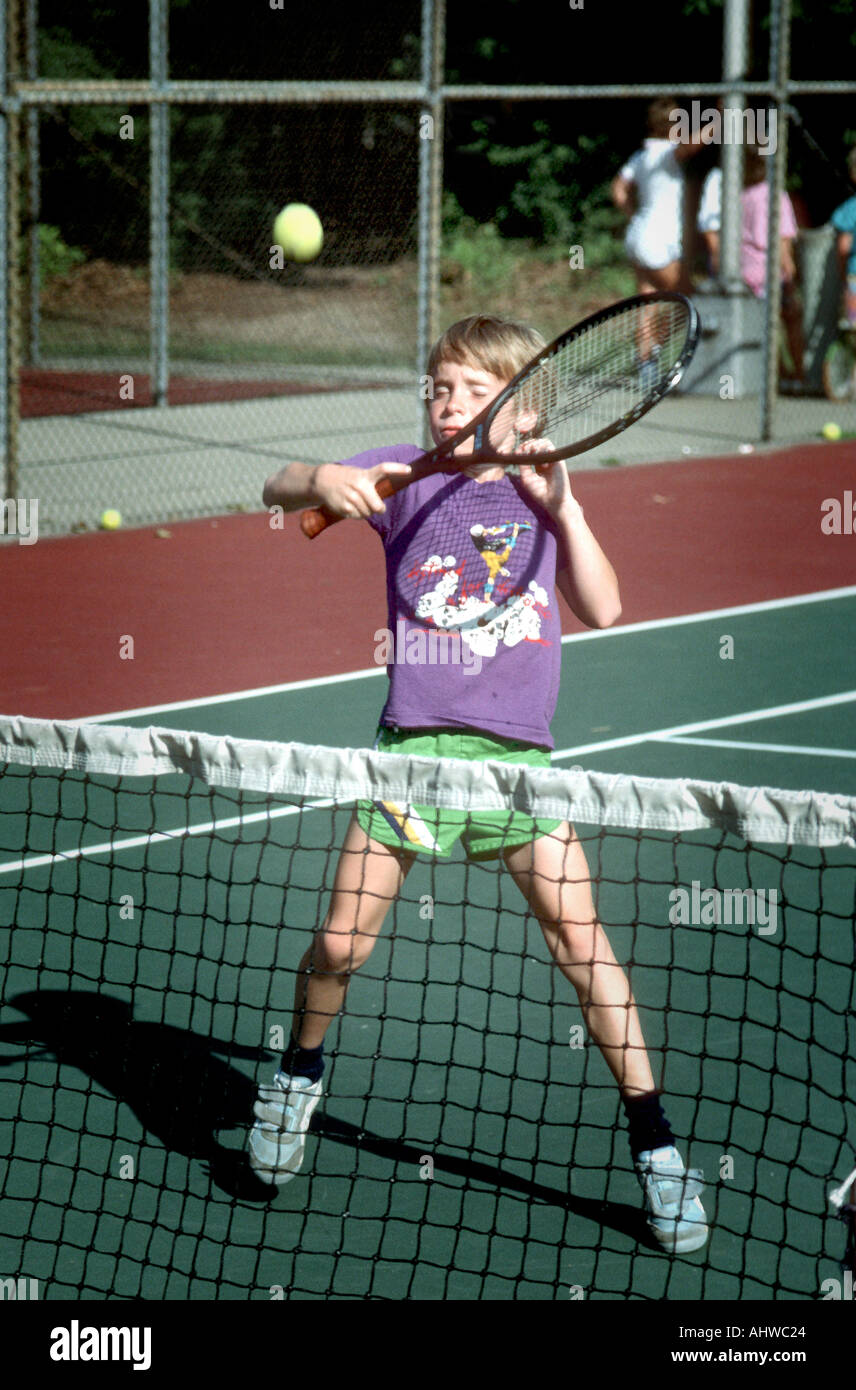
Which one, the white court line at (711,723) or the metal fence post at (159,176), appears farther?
the metal fence post at (159,176)

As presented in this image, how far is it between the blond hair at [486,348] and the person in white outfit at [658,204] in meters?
10.9

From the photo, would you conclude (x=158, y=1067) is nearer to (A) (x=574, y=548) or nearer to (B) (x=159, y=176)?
(A) (x=574, y=548)

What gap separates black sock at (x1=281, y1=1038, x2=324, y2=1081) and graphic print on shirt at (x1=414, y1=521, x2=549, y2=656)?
85 centimetres

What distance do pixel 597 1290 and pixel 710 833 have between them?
8.65ft

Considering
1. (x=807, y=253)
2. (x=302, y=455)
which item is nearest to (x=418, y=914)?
(x=302, y=455)

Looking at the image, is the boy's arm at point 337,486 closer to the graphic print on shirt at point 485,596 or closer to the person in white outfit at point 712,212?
the graphic print on shirt at point 485,596

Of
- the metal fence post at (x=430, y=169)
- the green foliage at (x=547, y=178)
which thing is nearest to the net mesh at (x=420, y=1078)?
the metal fence post at (x=430, y=169)

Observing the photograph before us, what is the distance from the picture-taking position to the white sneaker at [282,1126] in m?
3.66

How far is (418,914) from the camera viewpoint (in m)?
5.15

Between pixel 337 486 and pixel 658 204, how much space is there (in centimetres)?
1160

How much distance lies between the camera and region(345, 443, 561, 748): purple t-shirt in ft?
11.5

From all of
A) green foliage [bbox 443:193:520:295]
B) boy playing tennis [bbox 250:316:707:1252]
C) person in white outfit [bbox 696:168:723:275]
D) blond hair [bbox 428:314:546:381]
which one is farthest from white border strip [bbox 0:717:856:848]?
green foliage [bbox 443:193:520:295]

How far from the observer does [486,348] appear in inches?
141
